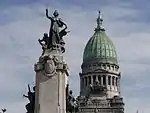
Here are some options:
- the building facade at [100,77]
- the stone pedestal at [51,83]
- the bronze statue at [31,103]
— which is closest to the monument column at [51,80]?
the stone pedestal at [51,83]

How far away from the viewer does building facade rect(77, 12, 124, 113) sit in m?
94.4

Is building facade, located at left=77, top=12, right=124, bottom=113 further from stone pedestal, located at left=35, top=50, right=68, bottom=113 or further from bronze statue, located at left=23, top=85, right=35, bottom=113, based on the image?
stone pedestal, located at left=35, top=50, right=68, bottom=113

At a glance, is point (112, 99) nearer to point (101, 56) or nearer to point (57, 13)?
point (101, 56)

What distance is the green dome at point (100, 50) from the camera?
103m

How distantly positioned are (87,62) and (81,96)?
28.3 ft

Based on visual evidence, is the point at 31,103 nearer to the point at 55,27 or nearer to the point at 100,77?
the point at 55,27

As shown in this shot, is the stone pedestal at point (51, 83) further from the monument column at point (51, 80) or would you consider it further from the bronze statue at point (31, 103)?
the bronze statue at point (31, 103)

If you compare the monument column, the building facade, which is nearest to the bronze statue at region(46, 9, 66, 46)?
the monument column

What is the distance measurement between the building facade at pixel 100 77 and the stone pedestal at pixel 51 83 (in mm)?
63623

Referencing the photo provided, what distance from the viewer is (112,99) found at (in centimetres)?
9625

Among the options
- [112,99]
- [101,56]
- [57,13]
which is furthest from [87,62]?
[57,13]

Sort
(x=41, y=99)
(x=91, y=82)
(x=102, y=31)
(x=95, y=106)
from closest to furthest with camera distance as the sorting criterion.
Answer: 1. (x=41, y=99)
2. (x=95, y=106)
3. (x=91, y=82)
4. (x=102, y=31)

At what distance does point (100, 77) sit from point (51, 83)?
71674 mm

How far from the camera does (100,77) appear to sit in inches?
3981
